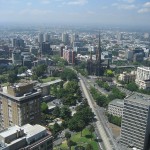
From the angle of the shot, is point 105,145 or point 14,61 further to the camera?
point 14,61

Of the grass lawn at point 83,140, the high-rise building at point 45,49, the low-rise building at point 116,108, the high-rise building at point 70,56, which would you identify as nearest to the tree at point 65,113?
the grass lawn at point 83,140

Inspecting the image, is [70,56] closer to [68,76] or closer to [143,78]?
[68,76]

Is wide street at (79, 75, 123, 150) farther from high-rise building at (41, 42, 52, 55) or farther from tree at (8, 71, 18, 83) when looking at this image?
high-rise building at (41, 42, 52, 55)

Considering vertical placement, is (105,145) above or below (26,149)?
below

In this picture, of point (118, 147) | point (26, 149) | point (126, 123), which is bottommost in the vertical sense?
point (118, 147)

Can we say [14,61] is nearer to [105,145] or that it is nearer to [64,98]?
[64,98]

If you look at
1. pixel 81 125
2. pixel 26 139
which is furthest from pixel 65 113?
pixel 26 139

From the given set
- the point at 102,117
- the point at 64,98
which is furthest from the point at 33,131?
the point at 64,98
